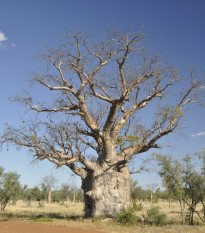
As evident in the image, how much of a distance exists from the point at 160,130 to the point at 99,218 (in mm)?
4925

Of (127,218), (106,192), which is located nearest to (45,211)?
(106,192)

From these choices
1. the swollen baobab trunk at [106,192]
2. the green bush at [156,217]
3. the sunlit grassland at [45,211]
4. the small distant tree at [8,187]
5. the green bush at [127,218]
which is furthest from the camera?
the small distant tree at [8,187]

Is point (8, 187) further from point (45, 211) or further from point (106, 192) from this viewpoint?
point (106, 192)

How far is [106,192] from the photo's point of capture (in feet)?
41.0

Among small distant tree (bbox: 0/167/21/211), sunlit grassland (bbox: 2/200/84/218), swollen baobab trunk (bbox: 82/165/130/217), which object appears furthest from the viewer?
small distant tree (bbox: 0/167/21/211)

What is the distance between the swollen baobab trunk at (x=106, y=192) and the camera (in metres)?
12.3

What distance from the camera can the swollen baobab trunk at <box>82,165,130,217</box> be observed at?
12273 millimetres

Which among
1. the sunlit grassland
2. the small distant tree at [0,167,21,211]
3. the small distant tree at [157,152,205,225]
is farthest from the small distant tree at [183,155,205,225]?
the small distant tree at [0,167,21,211]

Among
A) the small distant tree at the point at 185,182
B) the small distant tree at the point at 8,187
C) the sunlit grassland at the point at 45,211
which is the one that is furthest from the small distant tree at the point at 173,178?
the small distant tree at the point at 8,187

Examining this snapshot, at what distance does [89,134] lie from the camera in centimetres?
1410

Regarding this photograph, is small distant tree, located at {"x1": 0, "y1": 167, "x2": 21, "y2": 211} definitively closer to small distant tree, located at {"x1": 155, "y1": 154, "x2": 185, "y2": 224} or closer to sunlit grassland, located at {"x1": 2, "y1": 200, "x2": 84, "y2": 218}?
sunlit grassland, located at {"x1": 2, "y1": 200, "x2": 84, "y2": 218}

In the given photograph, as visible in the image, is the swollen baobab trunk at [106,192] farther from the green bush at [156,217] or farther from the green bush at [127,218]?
the green bush at [156,217]

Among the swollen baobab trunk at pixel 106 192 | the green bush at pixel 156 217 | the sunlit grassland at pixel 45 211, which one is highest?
the swollen baobab trunk at pixel 106 192

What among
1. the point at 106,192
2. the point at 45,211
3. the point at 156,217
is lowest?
the point at 45,211
